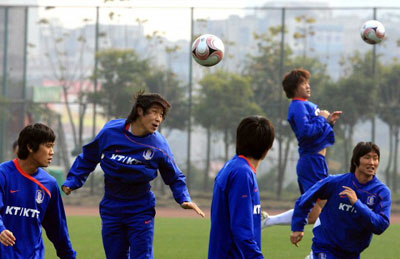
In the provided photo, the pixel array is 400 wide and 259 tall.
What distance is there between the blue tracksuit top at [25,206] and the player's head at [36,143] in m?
0.10

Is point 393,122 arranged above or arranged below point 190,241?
above

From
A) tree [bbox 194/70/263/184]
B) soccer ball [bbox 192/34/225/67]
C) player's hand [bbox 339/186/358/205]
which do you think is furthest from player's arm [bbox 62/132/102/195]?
tree [bbox 194/70/263/184]

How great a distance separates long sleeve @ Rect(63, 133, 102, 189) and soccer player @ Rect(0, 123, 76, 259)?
83cm

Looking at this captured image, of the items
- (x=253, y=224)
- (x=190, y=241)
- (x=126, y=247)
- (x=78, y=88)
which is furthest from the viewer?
(x=78, y=88)

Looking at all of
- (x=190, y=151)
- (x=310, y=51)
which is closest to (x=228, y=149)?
(x=190, y=151)

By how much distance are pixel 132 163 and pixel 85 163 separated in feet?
1.64

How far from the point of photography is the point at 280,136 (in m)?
17.3

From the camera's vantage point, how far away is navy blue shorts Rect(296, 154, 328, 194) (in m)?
7.85

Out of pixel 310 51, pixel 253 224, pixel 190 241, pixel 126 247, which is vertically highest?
pixel 310 51

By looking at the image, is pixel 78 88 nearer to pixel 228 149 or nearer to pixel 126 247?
pixel 228 149

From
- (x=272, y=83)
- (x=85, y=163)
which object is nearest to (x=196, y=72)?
(x=272, y=83)

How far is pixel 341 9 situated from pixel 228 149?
13.8 ft

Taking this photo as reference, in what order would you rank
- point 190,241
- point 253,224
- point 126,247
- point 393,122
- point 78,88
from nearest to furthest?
point 253,224
point 126,247
point 190,241
point 393,122
point 78,88

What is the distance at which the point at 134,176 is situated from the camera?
215 inches
